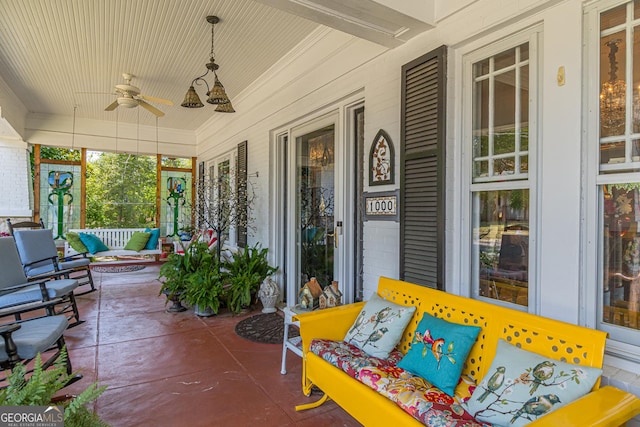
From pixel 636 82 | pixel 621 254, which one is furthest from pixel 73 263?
pixel 636 82

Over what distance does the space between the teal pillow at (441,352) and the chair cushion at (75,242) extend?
23.3 ft

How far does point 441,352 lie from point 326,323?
813 mm

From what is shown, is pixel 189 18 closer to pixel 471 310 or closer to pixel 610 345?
pixel 471 310

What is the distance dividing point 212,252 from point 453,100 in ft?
12.0

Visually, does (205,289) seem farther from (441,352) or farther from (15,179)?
(15,179)

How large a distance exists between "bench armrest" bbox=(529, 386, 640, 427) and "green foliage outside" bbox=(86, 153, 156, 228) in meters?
8.94

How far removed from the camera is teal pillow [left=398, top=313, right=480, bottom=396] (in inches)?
69.2

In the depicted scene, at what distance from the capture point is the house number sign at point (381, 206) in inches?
112

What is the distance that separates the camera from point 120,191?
8.67 metres

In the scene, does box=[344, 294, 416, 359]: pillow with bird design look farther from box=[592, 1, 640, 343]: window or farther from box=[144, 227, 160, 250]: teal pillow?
box=[144, 227, 160, 250]: teal pillow

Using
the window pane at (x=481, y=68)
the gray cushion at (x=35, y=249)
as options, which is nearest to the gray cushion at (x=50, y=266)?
the gray cushion at (x=35, y=249)

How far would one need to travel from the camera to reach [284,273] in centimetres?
482

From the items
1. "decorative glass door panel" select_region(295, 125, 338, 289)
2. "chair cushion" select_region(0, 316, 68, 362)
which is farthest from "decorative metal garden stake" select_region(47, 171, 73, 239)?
"chair cushion" select_region(0, 316, 68, 362)

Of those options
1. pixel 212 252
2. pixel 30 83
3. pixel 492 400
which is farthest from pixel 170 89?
pixel 492 400
